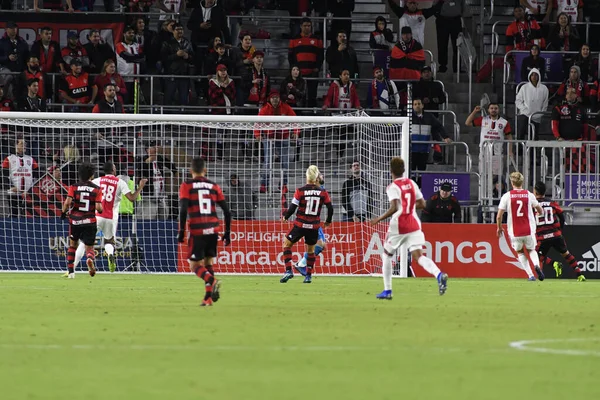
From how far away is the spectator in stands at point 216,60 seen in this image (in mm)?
28000

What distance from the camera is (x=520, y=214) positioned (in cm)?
2309

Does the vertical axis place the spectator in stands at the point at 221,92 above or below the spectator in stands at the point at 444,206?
above

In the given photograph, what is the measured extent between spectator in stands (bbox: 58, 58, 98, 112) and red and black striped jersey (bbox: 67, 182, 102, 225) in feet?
18.3

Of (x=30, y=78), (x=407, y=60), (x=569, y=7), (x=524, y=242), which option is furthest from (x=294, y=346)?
(x=569, y=7)

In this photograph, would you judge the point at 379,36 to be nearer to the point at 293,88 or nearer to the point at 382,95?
the point at 382,95

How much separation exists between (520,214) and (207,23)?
30.8ft

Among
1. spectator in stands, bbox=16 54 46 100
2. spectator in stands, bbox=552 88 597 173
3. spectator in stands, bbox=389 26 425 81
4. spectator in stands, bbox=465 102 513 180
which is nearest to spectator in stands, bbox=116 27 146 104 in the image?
spectator in stands, bbox=16 54 46 100

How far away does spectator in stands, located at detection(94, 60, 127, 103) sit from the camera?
26.9m

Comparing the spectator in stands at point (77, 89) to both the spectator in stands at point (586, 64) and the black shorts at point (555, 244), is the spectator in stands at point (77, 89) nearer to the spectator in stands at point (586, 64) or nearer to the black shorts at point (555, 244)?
the black shorts at point (555, 244)

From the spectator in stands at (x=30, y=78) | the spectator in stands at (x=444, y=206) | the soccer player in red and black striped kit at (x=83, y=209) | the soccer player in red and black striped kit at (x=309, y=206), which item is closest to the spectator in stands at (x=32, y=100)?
the spectator in stands at (x=30, y=78)

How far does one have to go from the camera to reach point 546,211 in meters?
24.5

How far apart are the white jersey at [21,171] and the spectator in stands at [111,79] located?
263 centimetres

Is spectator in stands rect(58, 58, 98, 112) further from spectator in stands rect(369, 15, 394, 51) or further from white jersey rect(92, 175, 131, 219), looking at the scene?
spectator in stands rect(369, 15, 394, 51)

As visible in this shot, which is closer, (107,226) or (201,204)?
(201,204)
